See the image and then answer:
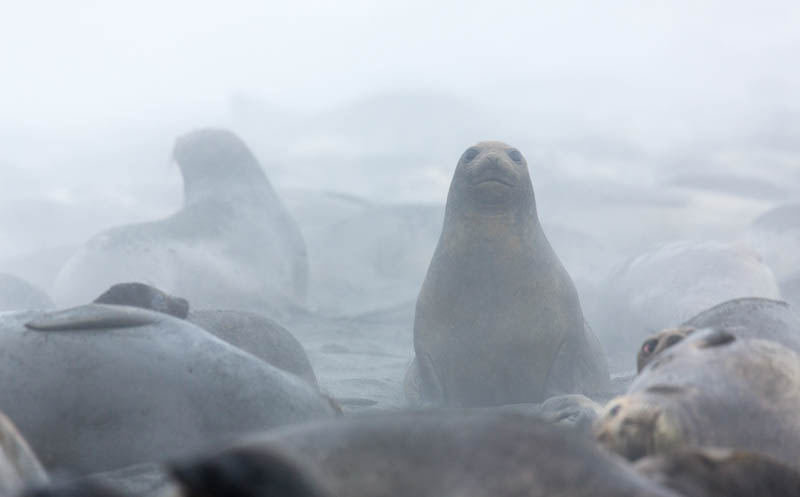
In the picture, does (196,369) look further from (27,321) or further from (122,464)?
(27,321)

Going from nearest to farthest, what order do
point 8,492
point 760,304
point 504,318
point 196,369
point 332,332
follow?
point 8,492, point 196,369, point 760,304, point 504,318, point 332,332

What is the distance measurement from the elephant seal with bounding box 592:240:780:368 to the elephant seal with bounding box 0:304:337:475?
5012mm

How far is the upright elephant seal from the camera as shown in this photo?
5.80 metres

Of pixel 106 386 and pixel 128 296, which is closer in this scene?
pixel 106 386

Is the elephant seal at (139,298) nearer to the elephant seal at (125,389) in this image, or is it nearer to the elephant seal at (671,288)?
the elephant seal at (125,389)

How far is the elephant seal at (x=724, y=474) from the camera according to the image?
1697 millimetres

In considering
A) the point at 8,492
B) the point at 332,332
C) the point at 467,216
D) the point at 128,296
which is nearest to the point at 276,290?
the point at 332,332

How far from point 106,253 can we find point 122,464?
717 centimetres

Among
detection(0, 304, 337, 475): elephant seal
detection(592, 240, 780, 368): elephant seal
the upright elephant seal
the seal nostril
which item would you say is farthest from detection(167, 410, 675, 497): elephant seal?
detection(592, 240, 780, 368): elephant seal

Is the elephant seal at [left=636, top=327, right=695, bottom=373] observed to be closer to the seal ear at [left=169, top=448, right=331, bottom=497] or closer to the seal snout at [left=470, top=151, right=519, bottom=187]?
the seal ear at [left=169, top=448, right=331, bottom=497]

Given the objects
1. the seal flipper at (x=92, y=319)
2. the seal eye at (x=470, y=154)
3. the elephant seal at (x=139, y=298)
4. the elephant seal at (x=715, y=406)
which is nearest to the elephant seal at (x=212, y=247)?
the seal eye at (x=470, y=154)

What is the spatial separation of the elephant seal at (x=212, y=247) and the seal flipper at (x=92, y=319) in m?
6.07

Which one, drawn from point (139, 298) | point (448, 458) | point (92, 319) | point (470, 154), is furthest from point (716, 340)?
point (470, 154)

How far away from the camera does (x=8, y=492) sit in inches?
74.7
